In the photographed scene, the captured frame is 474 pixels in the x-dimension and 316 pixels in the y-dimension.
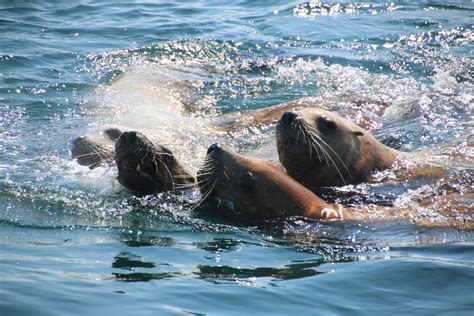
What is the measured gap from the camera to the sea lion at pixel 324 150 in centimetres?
755

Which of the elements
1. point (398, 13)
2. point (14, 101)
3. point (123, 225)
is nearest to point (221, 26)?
point (398, 13)

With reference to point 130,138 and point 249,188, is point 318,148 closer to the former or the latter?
point 249,188

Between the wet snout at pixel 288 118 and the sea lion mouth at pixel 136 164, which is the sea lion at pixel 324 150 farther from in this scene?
the sea lion mouth at pixel 136 164

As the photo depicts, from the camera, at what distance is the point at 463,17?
1462cm

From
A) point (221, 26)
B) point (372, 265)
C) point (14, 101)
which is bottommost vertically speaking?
point (372, 265)

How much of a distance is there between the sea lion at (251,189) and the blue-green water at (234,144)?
157 mm

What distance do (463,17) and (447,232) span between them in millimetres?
8859

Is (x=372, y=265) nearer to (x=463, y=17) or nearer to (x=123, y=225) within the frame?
(x=123, y=225)

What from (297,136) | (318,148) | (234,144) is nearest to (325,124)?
(318,148)

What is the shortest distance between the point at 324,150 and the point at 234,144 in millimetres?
2258

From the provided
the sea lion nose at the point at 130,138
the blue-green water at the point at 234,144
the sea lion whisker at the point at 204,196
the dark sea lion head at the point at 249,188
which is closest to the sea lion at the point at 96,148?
the blue-green water at the point at 234,144

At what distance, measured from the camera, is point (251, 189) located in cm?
668

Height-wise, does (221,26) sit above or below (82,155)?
above

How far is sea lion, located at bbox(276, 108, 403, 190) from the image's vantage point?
24.8 feet
